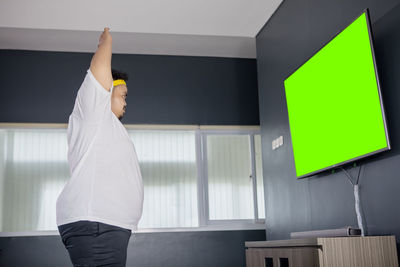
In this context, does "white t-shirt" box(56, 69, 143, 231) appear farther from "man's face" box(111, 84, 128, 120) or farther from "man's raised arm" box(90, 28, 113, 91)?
"man's face" box(111, 84, 128, 120)

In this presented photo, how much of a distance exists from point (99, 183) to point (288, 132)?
242 centimetres

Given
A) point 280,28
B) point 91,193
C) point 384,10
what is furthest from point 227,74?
point 91,193

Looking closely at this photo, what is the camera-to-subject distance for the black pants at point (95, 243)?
54.8 inches

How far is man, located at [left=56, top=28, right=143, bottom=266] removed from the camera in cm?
143

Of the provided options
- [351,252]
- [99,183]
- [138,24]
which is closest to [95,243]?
[99,183]

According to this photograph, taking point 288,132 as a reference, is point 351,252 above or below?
below

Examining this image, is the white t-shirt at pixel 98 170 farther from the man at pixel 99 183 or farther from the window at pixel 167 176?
the window at pixel 167 176

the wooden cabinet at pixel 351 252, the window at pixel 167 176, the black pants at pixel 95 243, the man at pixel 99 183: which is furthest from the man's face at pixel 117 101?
the window at pixel 167 176

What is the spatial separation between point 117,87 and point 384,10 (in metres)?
1.52

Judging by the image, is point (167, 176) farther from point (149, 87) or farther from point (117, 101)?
point (117, 101)

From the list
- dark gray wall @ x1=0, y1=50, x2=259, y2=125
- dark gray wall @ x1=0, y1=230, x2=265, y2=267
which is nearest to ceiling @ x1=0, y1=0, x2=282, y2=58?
dark gray wall @ x1=0, y1=50, x2=259, y2=125

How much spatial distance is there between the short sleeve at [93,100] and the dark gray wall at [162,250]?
3.55 m

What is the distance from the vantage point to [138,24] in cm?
429

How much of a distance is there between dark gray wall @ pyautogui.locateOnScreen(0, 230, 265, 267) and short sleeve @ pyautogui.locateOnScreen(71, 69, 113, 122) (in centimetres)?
355
